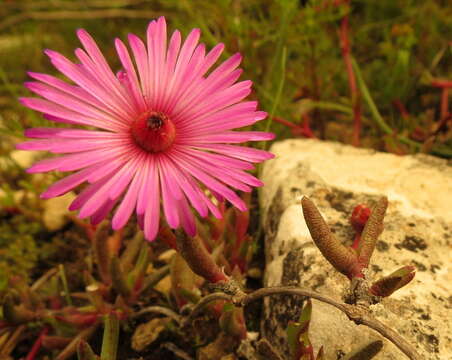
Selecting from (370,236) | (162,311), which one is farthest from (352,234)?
(162,311)

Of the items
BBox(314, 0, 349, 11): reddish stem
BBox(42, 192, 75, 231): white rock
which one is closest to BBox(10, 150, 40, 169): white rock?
BBox(42, 192, 75, 231): white rock

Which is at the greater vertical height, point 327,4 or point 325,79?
point 327,4

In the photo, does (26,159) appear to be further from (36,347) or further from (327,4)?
(327,4)

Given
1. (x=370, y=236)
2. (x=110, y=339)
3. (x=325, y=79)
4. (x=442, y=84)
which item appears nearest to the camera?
(x=370, y=236)

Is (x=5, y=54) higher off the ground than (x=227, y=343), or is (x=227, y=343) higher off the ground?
(x=5, y=54)

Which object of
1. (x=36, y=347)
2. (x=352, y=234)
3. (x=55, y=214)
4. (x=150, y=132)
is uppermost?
(x=150, y=132)

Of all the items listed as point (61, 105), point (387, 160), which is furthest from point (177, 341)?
point (387, 160)

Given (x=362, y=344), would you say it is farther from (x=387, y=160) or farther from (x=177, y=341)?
(x=387, y=160)

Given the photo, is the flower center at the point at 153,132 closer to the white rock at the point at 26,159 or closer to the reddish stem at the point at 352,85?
the reddish stem at the point at 352,85
